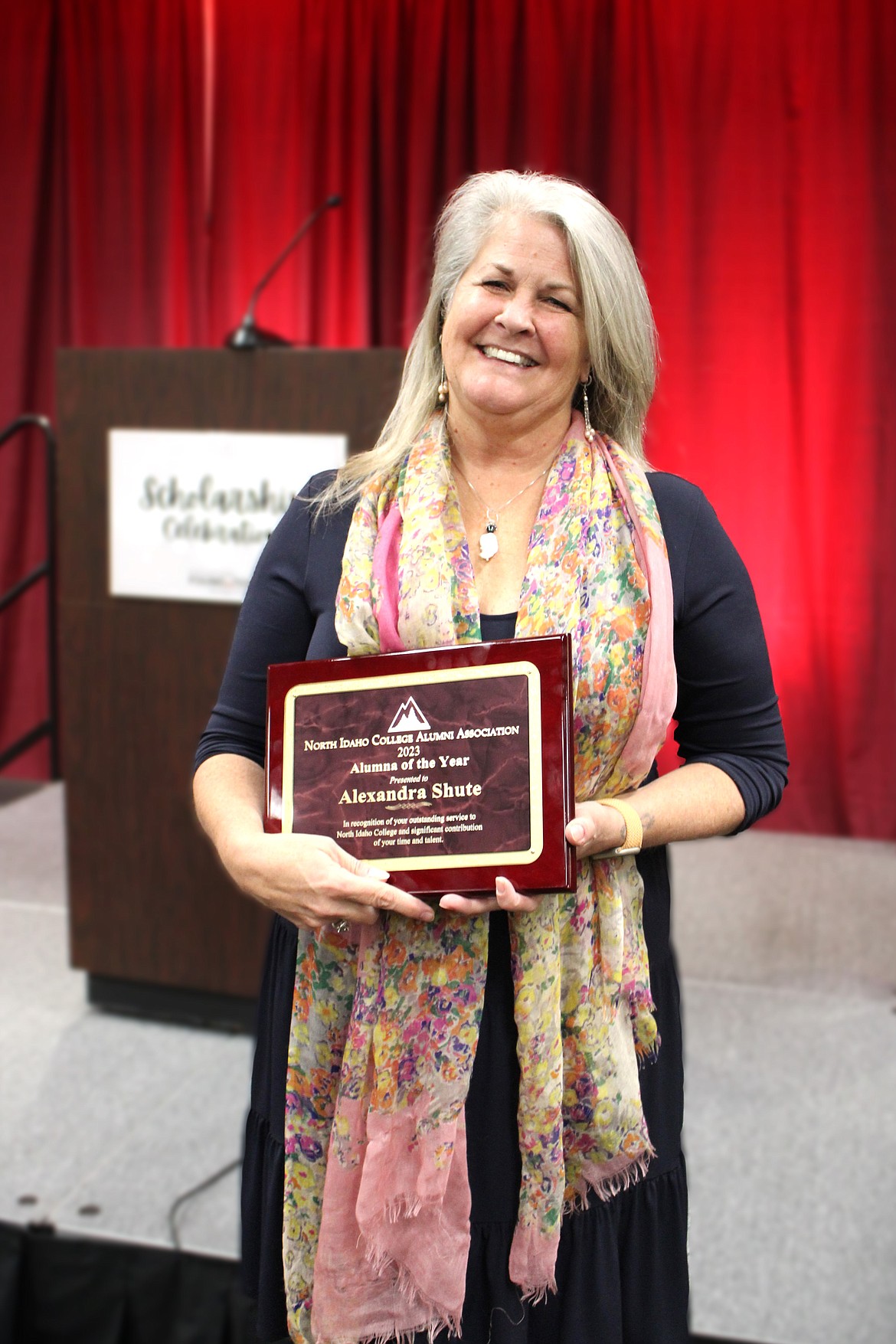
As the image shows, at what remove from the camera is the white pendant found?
4.01ft

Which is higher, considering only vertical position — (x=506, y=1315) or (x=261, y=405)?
(x=261, y=405)

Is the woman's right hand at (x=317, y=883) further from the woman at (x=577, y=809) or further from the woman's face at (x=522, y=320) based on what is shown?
the woman's face at (x=522, y=320)

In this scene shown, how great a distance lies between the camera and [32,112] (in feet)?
15.3

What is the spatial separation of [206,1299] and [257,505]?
1.51m

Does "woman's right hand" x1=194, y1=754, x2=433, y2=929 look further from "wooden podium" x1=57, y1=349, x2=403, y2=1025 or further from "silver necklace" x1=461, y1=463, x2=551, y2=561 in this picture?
"wooden podium" x1=57, y1=349, x2=403, y2=1025

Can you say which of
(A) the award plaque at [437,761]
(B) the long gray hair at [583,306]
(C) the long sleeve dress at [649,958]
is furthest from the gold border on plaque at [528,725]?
(B) the long gray hair at [583,306]

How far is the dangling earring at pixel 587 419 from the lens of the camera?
126cm

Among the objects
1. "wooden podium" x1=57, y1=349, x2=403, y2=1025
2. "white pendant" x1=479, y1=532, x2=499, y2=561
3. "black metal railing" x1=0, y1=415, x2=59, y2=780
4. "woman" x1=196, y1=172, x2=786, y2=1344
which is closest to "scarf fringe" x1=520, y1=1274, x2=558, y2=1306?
"woman" x1=196, y1=172, x2=786, y2=1344

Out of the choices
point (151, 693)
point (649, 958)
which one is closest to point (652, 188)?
point (151, 693)

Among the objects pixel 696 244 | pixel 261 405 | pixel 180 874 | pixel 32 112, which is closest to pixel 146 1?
pixel 32 112

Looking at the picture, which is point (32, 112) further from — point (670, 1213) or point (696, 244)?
point (670, 1213)

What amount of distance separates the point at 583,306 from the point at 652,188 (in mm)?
3243

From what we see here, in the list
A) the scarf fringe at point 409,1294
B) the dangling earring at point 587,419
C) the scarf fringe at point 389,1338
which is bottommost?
the scarf fringe at point 389,1338

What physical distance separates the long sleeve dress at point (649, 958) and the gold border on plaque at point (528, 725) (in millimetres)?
116
